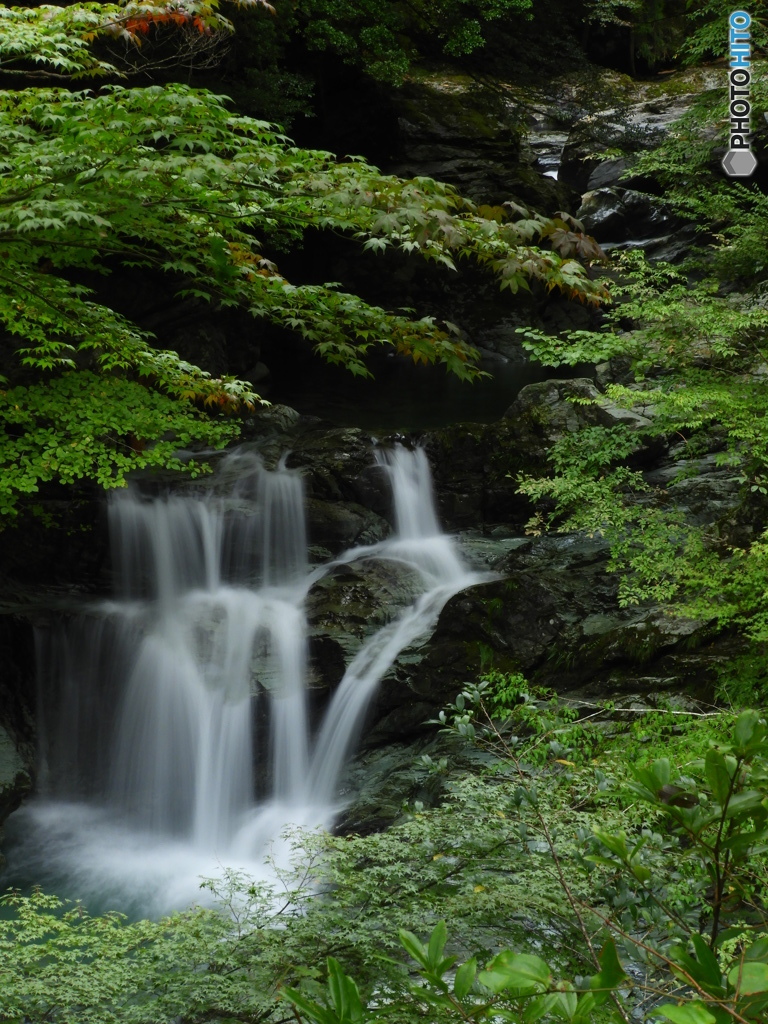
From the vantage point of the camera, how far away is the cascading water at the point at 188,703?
730cm

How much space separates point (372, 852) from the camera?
3.46m

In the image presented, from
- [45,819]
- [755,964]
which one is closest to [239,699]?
[45,819]

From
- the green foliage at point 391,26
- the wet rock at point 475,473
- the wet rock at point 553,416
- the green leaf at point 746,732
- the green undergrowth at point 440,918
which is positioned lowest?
the green undergrowth at point 440,918

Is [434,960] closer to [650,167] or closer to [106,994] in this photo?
[106,994]

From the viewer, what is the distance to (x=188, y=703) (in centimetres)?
841

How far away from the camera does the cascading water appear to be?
7.30m

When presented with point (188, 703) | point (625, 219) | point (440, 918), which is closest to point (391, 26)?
point (625, 219)

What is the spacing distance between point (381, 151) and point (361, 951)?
726 inches

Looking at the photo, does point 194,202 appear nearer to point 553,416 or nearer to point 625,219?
point 553,416

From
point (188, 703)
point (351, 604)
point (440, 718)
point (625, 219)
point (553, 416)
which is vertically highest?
point (625, 219)

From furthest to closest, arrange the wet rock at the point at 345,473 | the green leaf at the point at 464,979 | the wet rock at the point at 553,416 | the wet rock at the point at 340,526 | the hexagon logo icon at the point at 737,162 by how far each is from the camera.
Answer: the wet rock at the point at 345,473 → the wet rock at the point at 553,416 → the wet rock at the point at 340,526 → the hexagon logo icon at the point at 737,162 → the green leaf at the point at 464,979

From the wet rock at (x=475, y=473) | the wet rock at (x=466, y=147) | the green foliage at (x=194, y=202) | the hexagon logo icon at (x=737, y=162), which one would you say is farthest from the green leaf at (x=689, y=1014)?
the wet rock at (x=466, y=147)

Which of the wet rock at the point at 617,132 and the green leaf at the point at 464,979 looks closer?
the green leaf at the point at 464,979

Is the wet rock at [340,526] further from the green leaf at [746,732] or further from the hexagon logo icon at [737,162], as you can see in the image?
the green leaf at [746,732]
